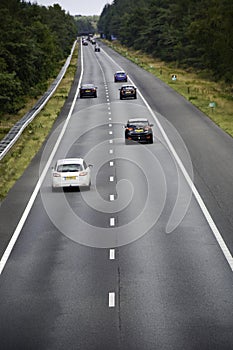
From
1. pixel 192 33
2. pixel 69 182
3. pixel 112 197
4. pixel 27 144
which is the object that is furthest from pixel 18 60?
pixel 112 197

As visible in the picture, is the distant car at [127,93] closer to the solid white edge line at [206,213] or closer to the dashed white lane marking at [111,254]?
the solid white edge line at [206,213]

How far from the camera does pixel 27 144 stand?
4922cm

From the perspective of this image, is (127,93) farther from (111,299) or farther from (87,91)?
(111,299)

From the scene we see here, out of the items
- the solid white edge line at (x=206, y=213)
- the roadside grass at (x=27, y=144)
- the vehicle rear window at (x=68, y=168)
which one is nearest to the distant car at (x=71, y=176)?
the vehicle rear window at (x=68, y=168)

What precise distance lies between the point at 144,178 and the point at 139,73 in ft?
261

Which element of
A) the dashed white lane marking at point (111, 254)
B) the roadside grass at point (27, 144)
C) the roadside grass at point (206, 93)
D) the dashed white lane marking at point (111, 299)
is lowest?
the roadside grass at point (206, 93)

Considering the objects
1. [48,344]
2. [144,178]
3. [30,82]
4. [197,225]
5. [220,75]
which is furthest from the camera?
[220,75]

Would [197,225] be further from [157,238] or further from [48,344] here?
[48,344]

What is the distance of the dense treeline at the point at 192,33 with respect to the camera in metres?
93.1

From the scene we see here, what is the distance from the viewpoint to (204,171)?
3772cm

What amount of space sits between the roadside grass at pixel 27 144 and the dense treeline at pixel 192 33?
24.8 metres

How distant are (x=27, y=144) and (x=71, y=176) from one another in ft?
53.7

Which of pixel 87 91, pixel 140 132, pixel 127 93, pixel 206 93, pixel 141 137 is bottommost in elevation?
pixel 206 93

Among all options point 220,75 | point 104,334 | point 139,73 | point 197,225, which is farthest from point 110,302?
point 139,73
